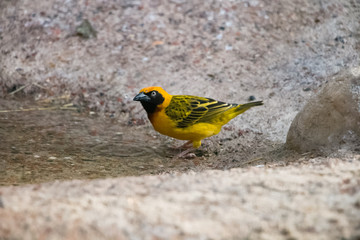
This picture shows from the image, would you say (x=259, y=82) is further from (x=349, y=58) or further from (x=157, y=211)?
(x=157, y=211)

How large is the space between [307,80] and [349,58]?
689 millimetres

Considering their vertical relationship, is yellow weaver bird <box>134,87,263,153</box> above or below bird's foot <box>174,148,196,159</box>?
above

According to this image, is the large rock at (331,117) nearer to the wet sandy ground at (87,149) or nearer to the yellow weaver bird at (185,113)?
the wet sandy ground at (87,149)

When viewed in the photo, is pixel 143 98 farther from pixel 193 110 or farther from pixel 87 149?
pixel 87 149

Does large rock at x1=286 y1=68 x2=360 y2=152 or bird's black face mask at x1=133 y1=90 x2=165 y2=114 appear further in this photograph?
bird's black face mask at x1=133 y1=90 x2=165 y2=114

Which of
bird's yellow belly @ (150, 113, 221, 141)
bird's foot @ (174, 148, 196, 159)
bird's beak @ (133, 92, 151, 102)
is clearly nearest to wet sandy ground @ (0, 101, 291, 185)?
bird's foot @ (174, 148, 196, 159)

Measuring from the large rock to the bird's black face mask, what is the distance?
138 centimetres

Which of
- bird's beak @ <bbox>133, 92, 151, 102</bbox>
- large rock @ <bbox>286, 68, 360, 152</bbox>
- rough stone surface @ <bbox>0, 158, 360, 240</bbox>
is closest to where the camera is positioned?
rough stone surface @ <bbox>0, 158, 360, 240</bbox>

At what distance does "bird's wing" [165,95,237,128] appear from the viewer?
521 centimetres

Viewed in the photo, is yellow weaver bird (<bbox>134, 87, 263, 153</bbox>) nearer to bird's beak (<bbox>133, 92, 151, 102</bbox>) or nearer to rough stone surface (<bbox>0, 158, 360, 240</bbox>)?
bird's beak (<bbox>133, 92, 151, 102</bbox>)

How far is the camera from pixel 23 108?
632 cm

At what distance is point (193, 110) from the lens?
5.32 metres

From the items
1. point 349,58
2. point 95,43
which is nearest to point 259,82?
point 349,58

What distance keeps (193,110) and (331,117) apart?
1430 millimetres
